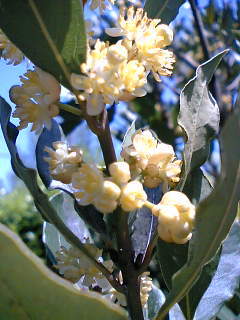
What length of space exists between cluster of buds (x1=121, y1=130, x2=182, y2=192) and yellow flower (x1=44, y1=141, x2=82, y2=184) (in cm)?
10

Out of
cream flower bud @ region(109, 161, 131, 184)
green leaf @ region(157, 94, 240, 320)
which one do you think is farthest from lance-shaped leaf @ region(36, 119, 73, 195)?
green leaf @ region(157, 94, 240, 320)

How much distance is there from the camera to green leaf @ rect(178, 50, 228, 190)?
1122mm

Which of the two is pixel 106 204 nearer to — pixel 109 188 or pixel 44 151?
pixel 109 188

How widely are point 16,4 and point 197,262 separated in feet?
1.79

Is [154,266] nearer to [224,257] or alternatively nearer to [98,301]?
[224,257]

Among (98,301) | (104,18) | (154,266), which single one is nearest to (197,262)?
(98,301)

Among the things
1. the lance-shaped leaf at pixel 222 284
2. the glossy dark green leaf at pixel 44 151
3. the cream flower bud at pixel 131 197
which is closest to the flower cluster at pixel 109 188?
the cream flower bud at pixel 131 197

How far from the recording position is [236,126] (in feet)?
2.55

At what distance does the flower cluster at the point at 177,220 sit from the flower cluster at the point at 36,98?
0.95ft

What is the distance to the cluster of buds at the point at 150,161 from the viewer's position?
3.48 ft

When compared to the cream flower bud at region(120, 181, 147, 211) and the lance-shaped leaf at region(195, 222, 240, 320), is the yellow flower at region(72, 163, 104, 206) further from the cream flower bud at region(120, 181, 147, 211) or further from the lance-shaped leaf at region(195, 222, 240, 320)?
the lance-shaped leaf at region(195, 222, 240, 320)

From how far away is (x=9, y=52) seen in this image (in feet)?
3.67

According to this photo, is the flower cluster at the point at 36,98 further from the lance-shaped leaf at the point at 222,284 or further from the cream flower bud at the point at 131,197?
the lance-shaped leaf at the point at 222,284

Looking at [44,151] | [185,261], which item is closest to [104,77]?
[44,151]
